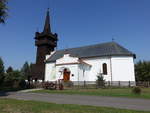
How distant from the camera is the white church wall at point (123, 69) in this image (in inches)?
1155

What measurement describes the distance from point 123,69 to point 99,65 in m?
4.68

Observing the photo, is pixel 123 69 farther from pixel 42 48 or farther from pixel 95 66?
pixel 42 48

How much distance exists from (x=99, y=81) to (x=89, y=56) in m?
8.04

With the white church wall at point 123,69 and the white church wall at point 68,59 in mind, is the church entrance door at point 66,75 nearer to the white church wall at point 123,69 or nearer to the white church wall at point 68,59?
the white church wall at point 68,59

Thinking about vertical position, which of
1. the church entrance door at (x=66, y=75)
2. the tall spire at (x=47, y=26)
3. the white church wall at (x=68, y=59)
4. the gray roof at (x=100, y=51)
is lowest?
the church entrance door at (x=66, y=75)

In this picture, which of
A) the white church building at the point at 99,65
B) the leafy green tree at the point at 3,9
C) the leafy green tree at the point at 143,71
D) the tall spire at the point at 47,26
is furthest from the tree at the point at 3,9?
the leafy green tree at the point at 143,71

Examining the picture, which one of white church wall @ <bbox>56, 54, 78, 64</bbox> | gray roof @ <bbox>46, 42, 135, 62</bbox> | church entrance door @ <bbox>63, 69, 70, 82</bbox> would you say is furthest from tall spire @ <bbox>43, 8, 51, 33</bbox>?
church entrance door @ <bbox>63, 69, 70, 82</bbox>

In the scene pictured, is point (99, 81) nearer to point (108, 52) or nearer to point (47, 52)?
point (108, 52)

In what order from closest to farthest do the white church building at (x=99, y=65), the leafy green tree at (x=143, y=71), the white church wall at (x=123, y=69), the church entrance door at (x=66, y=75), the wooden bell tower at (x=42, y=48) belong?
the white church wall at (x=123, y=69)
the white church building at (x=99, y=65)
the church entrance door at (x=66, y=75)
the wooden bell tower at (x=42, y=48)
the leafy green tree at (x=143, y=71)

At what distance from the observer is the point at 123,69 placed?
29.8m

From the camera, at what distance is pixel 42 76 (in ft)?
Answer: 127

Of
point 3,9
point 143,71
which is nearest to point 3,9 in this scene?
point 3,9

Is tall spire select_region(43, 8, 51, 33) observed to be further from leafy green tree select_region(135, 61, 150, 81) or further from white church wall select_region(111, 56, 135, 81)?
leafy green tree select_region(135, 61, 150, 81)

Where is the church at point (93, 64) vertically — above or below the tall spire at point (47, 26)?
below
